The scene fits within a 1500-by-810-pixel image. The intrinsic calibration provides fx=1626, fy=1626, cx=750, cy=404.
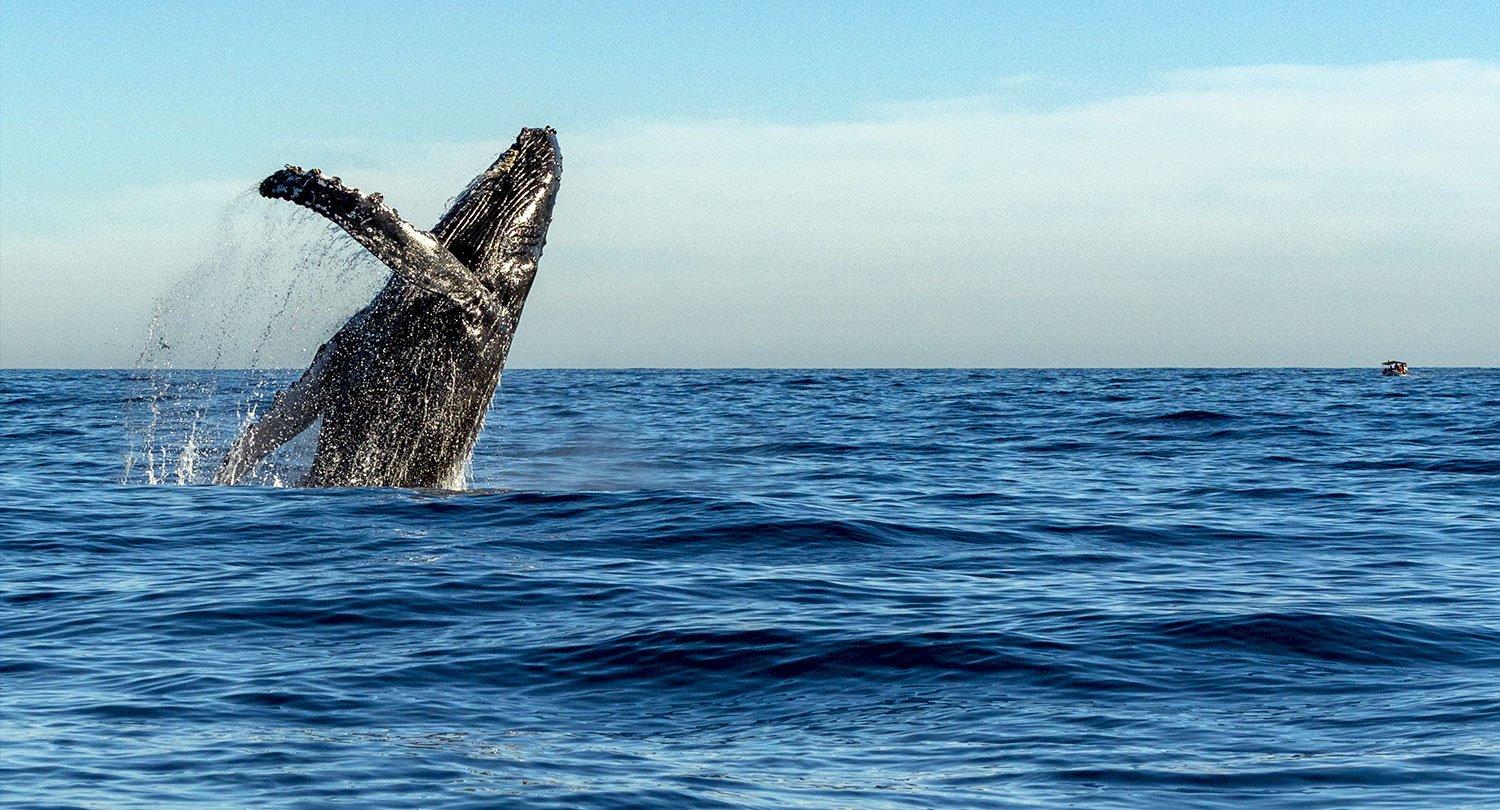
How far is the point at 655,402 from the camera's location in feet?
164

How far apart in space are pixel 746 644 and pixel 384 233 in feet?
20.1

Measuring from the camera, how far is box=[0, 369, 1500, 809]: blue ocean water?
268 inches

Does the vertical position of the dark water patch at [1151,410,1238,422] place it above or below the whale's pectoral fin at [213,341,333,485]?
below

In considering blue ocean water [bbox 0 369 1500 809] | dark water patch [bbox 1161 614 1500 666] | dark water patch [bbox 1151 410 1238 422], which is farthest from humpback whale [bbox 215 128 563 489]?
dark water patch [bbox 1151 410 1238 422]

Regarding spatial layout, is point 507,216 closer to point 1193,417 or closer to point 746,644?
point 746,644

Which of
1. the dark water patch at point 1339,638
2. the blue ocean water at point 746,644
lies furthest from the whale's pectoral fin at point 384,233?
the dark water patch at point 1339,638

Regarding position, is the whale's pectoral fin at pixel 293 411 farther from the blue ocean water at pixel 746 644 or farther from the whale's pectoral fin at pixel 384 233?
the whale's pectoral fin at pixel 384 233

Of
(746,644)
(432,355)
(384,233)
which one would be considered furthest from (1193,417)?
(746,644)

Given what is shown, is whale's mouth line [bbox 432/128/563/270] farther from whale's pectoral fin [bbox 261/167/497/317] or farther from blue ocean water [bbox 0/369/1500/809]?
blue ocean water [bbox 0/369/1500/809]

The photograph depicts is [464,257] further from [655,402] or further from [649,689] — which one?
[655,402]

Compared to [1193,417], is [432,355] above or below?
above

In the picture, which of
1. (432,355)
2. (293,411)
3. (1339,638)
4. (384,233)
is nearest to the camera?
(1339,638)

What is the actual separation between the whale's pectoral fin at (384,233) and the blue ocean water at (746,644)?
2098 millimetres

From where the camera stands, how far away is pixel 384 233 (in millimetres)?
13867
